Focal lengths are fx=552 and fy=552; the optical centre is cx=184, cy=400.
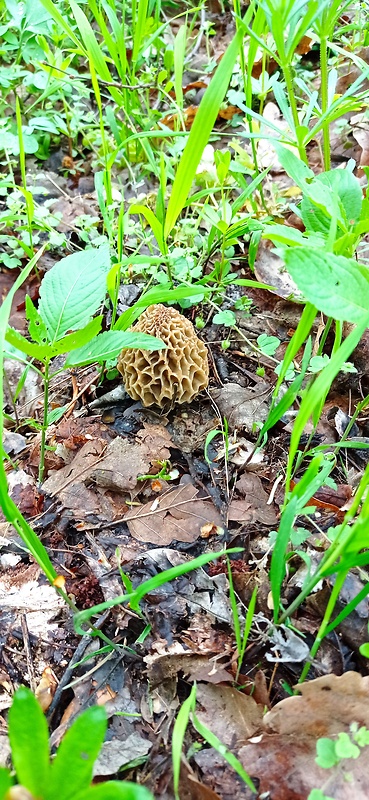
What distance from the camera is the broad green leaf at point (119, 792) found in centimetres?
96

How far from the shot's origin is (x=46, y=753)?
1.12 meters

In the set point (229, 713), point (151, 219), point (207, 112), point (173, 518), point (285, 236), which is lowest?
point (229, 713)

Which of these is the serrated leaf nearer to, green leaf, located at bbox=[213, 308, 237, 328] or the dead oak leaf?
the dead oak leaf

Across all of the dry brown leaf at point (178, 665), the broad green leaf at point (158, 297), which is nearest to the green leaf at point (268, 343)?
the broad green leaf at point (158, 297)

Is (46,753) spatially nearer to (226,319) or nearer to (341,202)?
(341,202)

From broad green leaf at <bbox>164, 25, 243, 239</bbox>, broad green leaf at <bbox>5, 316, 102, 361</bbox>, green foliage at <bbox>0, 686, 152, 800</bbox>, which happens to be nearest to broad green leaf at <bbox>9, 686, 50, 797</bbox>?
green foliage at <bbox>0, 686, 152, 800</bbox>

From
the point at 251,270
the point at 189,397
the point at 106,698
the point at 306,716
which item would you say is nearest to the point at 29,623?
the point at 106,698

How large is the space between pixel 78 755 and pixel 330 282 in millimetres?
1160

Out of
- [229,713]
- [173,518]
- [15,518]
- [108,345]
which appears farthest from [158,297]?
[229,713]

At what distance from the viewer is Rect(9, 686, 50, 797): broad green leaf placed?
3.62ft

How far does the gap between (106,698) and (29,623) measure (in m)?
0.37

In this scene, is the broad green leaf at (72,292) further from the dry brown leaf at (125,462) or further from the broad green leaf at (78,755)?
the broad green leaf at (78,755)

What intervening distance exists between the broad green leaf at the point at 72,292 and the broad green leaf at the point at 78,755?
4.03ft

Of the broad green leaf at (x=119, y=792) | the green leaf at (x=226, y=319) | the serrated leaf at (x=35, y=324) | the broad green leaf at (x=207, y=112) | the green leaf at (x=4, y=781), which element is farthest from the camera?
the green leaf at (x=226, y=319)
